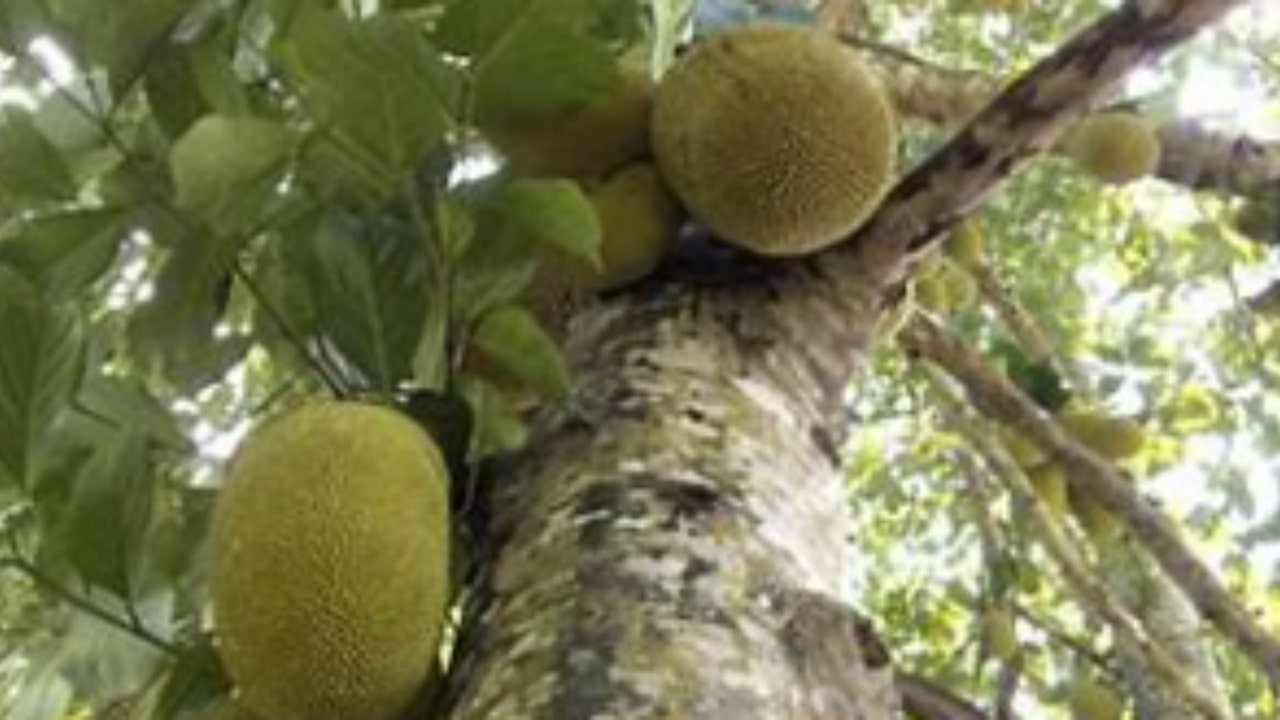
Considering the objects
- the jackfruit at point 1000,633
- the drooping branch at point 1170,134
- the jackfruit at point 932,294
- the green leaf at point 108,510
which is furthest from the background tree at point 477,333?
the jackfruit at point 1000,633

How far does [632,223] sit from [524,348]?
13cm

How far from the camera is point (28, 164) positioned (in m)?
1.23

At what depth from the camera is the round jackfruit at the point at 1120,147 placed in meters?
1.92

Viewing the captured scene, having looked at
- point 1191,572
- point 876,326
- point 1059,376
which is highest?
point 876,326

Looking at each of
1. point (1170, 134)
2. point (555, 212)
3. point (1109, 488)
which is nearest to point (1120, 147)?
point (1170, 134)

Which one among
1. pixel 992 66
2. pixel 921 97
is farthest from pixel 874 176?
pixel 992 66

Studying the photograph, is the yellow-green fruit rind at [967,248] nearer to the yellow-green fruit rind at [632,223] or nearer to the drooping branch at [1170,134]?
the drooping branch at [1170,134]

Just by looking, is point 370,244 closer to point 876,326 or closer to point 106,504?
point 106,504

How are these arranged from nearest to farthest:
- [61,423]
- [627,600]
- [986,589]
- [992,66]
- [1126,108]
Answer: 1. [627,600]
2. [61,423]
3. [1126,108]
4. [986,589]
5. [992,66]

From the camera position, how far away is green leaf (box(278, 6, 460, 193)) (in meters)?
1.02

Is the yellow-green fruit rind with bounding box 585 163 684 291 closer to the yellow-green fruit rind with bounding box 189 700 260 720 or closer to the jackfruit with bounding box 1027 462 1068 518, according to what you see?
the yellow-green fruit rind with bounding box 189 700 260 720

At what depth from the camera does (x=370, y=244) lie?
112 cm

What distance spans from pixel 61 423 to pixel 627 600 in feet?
1.40

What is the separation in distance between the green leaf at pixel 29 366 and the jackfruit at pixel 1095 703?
1.46 metres
